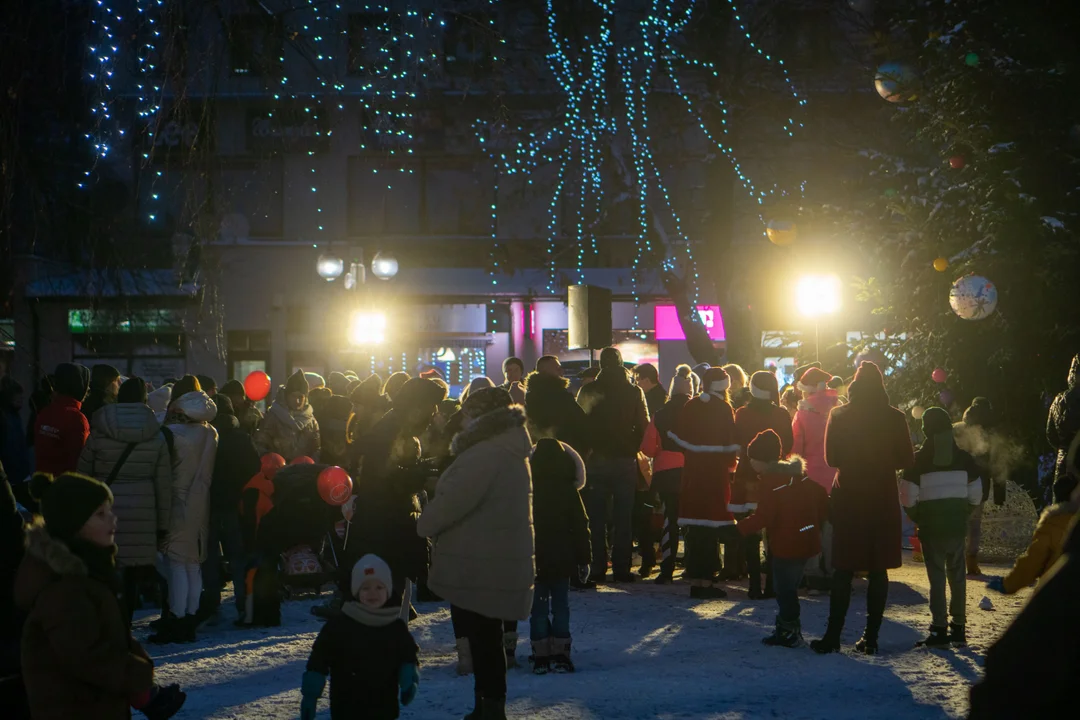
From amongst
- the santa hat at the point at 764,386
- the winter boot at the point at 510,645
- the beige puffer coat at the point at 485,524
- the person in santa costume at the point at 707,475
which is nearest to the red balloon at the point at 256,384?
the person in santa costume at the point at 707,475

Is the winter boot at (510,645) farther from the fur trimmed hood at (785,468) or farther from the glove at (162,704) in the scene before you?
the glove at (162,704)

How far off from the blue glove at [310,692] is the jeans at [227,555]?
4819 millimetres

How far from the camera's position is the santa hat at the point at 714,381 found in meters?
11.7

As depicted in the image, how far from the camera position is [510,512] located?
6.50 metres

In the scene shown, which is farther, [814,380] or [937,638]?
[814,380]

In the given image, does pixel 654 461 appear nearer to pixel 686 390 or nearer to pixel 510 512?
pixel 686 390

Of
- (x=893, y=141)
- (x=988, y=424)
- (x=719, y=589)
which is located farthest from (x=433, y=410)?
(x=893, y=141)

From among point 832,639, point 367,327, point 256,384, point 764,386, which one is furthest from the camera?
point 367,327

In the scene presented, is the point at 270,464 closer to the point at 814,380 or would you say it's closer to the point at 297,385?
the point at 297,385

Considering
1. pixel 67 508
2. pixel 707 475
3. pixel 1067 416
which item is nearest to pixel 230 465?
pixel 707 475

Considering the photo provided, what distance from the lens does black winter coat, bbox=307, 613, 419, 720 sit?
5660 millimetres

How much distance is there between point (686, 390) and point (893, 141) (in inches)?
742

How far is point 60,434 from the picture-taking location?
9.92 m

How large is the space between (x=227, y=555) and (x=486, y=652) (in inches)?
188
